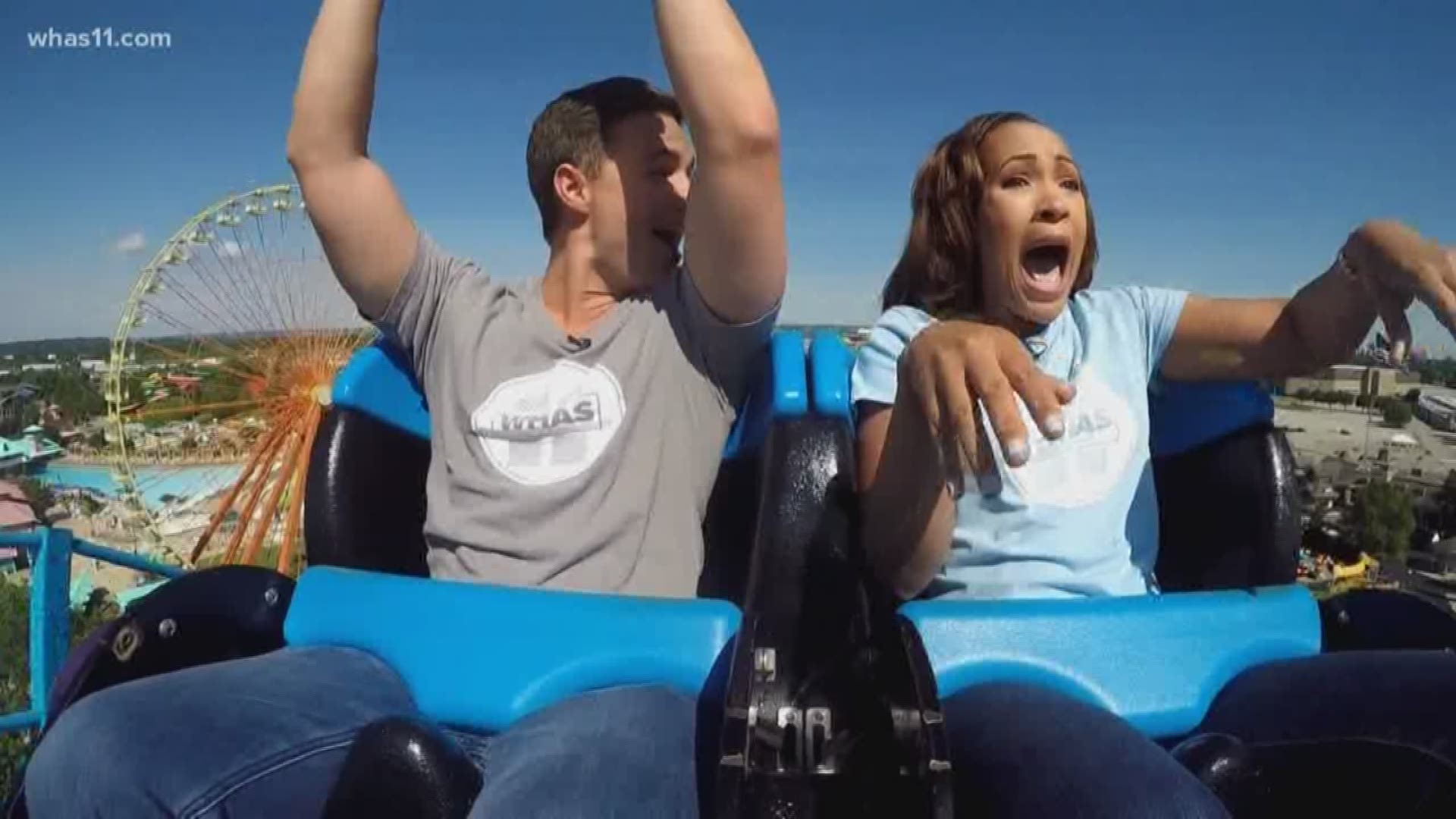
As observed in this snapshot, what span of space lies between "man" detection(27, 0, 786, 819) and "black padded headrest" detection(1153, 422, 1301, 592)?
68cm

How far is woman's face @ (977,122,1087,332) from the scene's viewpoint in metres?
1.30

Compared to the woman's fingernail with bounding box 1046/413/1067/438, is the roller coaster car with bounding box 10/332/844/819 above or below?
below

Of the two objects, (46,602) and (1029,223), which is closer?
(1029,223)

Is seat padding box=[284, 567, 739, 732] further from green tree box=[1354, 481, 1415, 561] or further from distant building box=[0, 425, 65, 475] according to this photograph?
distant building box=[0, 425, 65, 475]

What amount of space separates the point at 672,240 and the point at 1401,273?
90cm

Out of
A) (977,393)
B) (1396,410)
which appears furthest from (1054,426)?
(1396,410)

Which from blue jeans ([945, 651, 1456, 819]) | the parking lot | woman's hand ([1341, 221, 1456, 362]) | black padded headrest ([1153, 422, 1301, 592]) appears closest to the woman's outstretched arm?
woman's hand ([1341, 221, 1456, 362])

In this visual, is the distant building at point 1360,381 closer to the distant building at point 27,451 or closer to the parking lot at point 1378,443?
the parking lot at point 1378,443

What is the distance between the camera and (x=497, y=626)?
3.40ft

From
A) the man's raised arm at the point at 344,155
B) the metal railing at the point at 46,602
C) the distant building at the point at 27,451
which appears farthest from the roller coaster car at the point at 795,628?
the distant building at the point at 27,451

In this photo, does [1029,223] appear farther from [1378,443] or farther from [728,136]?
[1378,443]

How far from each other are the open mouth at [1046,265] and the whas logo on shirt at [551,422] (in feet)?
1.93

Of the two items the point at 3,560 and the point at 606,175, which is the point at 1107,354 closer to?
the point at 606,175

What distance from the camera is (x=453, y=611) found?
1.06 metres
